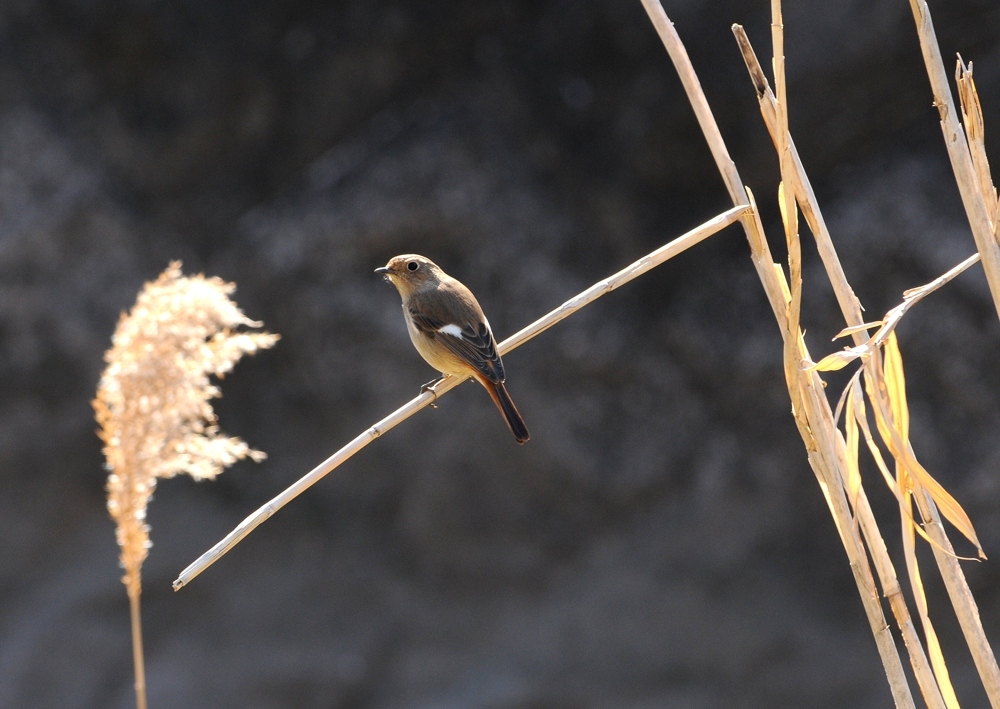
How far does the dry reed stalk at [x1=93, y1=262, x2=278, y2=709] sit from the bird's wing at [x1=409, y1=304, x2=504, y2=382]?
3.77ft

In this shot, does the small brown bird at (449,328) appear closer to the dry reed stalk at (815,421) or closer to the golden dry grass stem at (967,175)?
the dry reed stalk at (815,421)

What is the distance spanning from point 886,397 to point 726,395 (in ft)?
12.4

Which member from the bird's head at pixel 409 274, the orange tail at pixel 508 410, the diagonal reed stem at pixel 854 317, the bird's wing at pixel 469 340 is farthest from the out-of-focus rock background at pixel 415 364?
the diagonal reed stem at pixel 854 317

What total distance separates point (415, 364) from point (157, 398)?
11.1ft

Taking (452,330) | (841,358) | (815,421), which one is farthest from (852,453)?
(452,330)

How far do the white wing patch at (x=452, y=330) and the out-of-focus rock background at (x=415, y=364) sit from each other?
5.77 ft

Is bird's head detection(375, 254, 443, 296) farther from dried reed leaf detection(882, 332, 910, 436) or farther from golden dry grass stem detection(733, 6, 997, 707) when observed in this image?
dried reed leaf detection(882, 332, 910, 436)

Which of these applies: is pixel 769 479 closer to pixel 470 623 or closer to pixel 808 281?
pixel 808 281

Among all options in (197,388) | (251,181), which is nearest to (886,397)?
(197,388)

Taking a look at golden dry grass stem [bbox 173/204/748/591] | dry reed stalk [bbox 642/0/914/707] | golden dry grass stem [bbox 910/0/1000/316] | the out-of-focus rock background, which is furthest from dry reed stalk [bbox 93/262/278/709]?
the out-of-focus rock background

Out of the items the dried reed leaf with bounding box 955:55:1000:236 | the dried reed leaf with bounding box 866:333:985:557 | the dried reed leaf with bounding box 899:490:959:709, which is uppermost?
the dried reed leaf with bounding box 955:55:1000:236

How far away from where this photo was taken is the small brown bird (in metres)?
3.20

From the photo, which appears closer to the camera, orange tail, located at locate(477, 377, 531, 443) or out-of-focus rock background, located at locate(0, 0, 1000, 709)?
orange tail, located at locate(477, 377, 531, 443)

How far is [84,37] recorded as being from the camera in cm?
525
